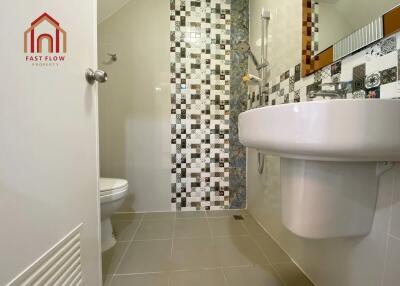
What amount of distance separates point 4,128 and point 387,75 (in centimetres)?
101

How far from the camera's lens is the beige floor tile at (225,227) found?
1444 millimetres

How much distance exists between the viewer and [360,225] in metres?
0.67

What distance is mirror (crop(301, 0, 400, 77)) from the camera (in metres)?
0.63

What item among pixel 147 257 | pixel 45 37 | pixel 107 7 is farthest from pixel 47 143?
pixel 107 7

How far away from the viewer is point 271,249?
4.06ft

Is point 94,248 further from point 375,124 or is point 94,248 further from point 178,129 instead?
point 178,129

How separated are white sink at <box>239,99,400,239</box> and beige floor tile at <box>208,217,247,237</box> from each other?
2.65 feet

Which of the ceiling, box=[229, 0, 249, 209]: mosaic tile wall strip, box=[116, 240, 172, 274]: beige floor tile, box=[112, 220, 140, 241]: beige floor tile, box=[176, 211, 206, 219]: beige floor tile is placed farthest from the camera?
box=[229, 0, 249, 209]: mosaic tile wall strip

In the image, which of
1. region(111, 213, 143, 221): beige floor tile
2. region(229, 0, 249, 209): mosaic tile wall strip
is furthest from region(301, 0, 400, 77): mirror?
region(111, 213, 143, 221): beige floor tile

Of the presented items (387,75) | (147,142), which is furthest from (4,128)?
(147,142)

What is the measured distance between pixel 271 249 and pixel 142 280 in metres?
0.77

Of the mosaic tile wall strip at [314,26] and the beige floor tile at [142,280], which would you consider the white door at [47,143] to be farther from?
the mosaic tile wall strip at [314,26]

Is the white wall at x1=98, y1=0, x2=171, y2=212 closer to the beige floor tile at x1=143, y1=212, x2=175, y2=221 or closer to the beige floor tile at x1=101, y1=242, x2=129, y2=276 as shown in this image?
the beige floor tile at x1=143, y1=212, x2=175, y2=221

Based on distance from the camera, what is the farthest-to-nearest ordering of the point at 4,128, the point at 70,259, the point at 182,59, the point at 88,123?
the point at 182,59, the point at 88,123, the point at 70,259, the point at 4,128
